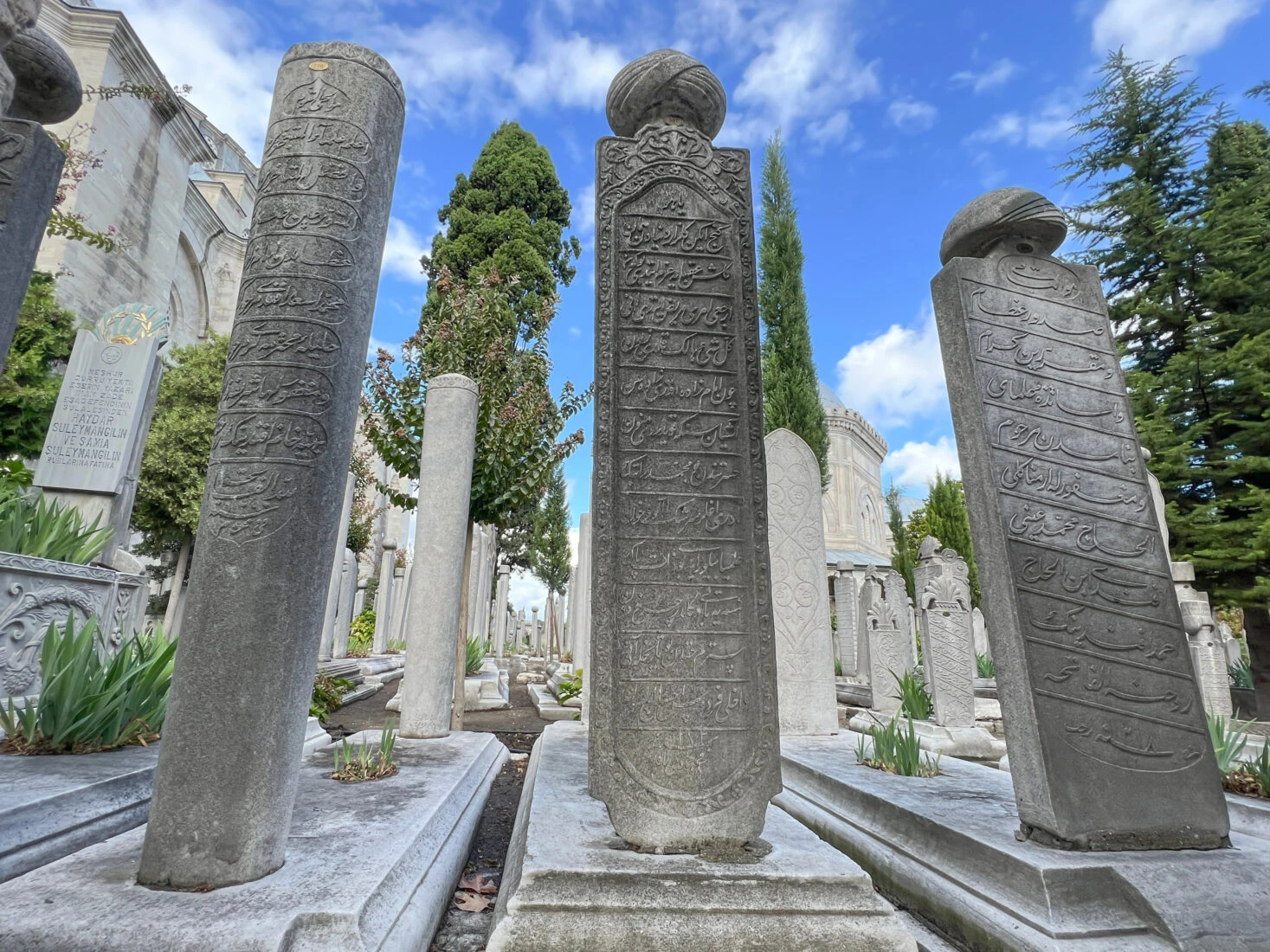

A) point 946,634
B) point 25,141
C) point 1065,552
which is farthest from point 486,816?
point 946,634

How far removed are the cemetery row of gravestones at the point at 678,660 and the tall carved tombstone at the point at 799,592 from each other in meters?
1.57

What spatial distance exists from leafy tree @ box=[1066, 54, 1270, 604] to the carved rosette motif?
9.62 meters

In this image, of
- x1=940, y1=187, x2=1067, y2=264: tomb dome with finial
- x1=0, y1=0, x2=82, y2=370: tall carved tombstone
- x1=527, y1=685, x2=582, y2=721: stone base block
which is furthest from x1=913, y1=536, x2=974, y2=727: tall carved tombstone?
x1=0, y1=0, x2=82, y2=370: tall carved tombstone

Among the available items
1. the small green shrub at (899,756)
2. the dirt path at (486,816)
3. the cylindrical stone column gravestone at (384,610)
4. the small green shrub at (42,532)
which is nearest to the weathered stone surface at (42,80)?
the small green shrub at (42,532)

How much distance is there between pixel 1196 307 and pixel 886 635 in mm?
8179

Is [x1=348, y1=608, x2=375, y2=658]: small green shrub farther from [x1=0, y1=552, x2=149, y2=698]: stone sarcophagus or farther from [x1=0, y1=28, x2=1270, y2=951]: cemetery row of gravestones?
[x1=0, y1=28, x2=1270, y2=951]: cemetery row of gravestones

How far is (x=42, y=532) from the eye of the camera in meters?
4.16

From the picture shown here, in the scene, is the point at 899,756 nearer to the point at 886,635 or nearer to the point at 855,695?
the point at 886,635

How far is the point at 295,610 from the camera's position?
1.89 m

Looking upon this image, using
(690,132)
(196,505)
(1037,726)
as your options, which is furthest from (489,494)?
(196,505)

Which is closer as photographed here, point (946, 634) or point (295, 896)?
point (295, 896)

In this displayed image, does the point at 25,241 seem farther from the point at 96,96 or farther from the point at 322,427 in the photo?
the point at 96,96

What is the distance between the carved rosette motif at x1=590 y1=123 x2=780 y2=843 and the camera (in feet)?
7.38

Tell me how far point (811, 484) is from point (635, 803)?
3.83m
